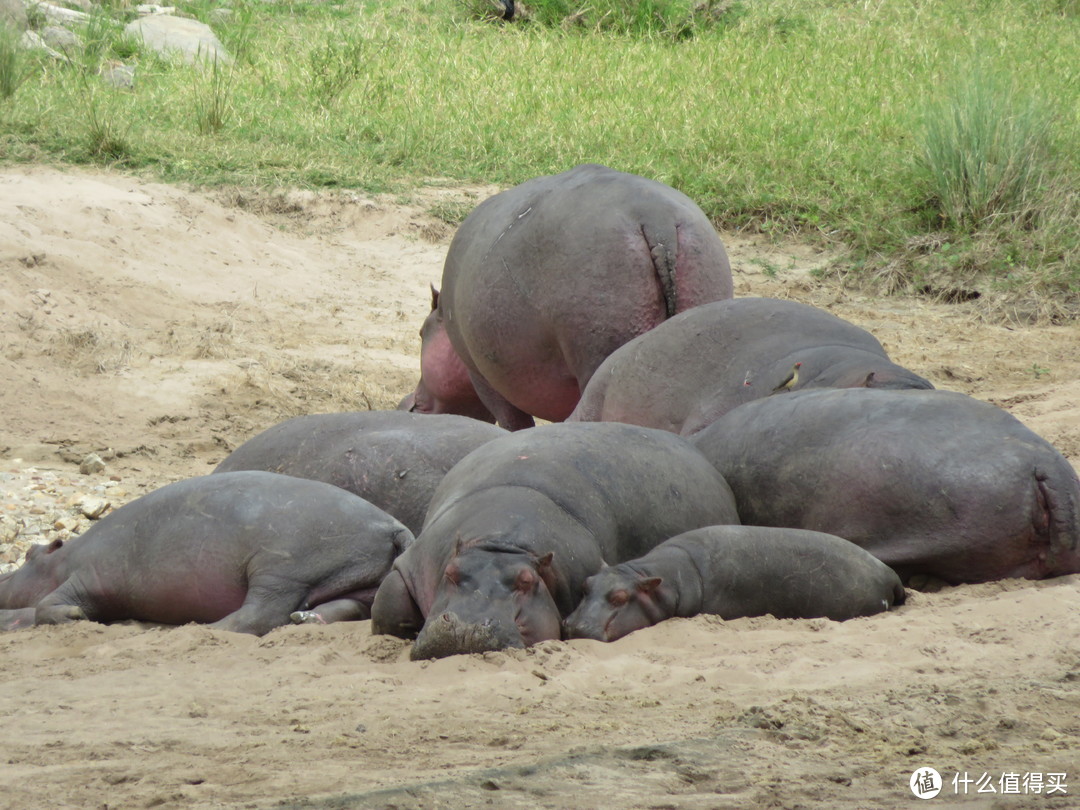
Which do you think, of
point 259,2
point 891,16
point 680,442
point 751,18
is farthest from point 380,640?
point 259,2

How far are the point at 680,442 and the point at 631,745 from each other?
1.77 m

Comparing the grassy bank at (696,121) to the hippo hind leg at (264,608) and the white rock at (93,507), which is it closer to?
the white rock at (93,507)

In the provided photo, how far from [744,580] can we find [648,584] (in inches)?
13.1

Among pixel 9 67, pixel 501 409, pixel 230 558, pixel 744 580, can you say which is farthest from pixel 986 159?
pixel 9 67

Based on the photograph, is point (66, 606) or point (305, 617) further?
point (66, 606)

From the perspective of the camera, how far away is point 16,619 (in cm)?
432

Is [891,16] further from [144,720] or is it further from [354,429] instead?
[144,720]

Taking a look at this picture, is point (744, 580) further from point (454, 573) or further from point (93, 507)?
point (93, 507)

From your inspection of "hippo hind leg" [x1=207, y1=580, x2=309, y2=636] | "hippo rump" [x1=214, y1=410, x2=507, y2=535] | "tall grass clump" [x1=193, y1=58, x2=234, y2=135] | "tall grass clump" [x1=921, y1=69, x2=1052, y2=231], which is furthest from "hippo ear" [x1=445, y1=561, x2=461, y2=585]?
"tall grass clump" [x1=193, y1=58, x2=234, y2=135]

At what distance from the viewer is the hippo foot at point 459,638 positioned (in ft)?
10.6

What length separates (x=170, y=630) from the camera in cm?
400

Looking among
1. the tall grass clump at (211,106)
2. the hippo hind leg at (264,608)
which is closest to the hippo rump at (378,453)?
the hippo hind leg at (264,608)

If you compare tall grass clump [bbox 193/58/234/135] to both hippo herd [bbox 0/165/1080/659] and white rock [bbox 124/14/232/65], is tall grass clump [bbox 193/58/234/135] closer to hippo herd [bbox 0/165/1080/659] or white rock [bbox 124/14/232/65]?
white rock [bbox 124/14/232/65]

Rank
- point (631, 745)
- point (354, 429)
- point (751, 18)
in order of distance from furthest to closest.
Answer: point (751, 18), point (354, 429), point (631, 745)
